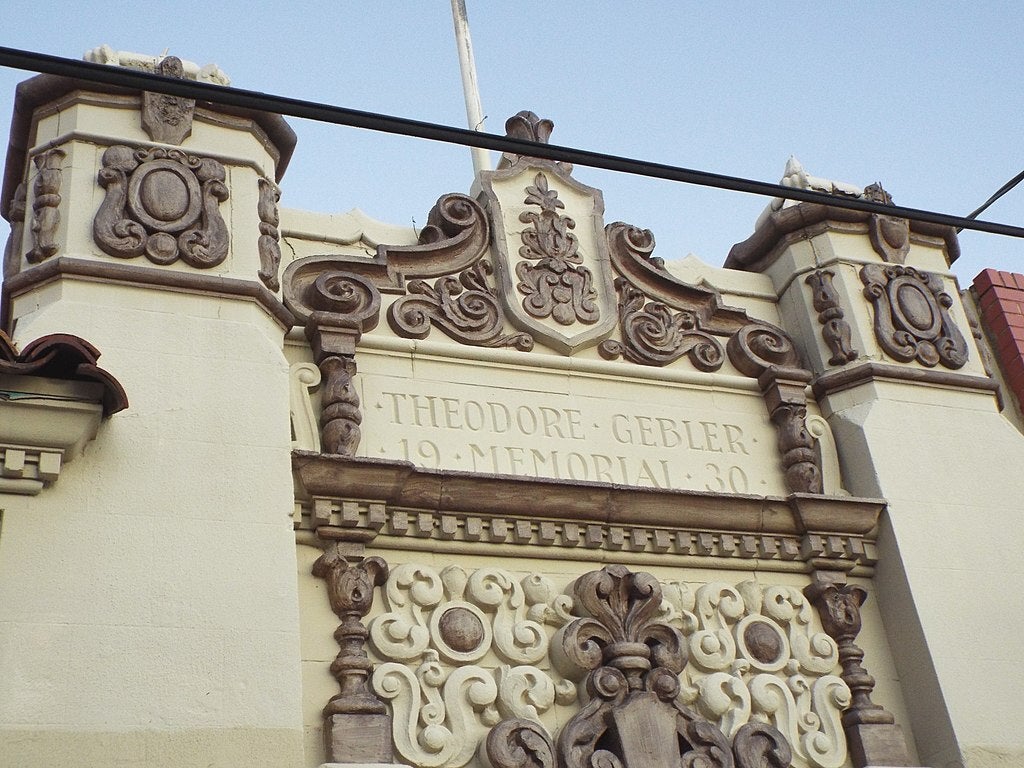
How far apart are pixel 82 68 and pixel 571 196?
4.59m

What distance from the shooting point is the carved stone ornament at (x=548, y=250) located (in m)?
7.88

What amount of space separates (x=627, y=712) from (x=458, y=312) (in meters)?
2.48

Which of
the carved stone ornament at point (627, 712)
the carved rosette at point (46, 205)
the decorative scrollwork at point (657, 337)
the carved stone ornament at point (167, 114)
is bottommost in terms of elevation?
the carved stone ornament at point (627, 712)

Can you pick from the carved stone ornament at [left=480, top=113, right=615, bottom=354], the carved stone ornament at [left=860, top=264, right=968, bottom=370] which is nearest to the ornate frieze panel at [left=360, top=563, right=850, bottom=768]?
the carved stone ornament at [left=480, top=113, right=615, bottom=354]

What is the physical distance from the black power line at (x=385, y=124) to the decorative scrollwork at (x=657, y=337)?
2683mm

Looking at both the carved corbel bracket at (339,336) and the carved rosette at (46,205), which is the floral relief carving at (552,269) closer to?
the carved corbel bracket at (339,336)

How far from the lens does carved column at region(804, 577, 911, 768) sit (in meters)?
6.97

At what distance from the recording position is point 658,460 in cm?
763

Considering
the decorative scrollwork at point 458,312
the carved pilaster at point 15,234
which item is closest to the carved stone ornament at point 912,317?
the decorative scrollwork at point 458,312

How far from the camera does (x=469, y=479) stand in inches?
269

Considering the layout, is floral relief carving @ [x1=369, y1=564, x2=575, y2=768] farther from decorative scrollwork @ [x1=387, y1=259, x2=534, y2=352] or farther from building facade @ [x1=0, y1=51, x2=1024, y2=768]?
decorative scrollwork @ [x1=387, y1=259, x2=534, y2=352]

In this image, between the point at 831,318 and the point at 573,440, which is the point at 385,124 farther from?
the point at 831,318

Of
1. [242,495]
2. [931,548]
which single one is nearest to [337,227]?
[242,495]

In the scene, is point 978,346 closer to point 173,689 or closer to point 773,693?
point 773,693
